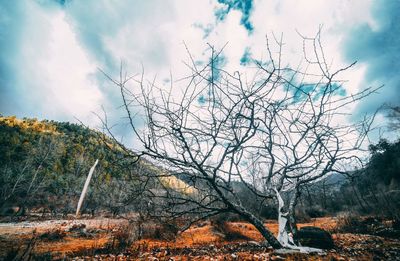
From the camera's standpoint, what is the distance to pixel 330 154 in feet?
13.0

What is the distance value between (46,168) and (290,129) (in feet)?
147

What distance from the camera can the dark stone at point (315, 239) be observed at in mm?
5083

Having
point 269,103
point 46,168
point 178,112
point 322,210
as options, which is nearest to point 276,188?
point 269,103

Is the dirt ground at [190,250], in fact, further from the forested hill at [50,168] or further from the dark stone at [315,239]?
the forested hill at [50,168]

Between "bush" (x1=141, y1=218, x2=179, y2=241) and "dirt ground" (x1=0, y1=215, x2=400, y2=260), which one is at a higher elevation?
"bush" (x1=141, y1=218, x2=179, y2=241)

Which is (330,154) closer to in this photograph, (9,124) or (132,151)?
(132,151)

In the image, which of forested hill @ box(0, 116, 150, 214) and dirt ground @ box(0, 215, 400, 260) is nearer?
dirt ground @ box(0, 215, 400, 260)

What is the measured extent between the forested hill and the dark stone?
20.8 metres

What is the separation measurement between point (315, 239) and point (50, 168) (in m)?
46.9

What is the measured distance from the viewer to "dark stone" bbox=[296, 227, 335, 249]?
5.08m

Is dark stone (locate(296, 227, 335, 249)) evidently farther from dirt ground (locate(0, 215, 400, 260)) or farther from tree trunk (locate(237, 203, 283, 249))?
tree trunk (locate(237, 203, 283, 249))

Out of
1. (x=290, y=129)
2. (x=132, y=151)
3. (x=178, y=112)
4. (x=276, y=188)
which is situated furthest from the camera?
(x=276, y=188)

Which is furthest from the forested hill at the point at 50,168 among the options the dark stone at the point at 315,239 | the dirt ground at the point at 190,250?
the dark stone at the point at 315,239

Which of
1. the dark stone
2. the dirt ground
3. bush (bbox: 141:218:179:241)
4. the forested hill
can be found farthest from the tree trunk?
the forested hill
